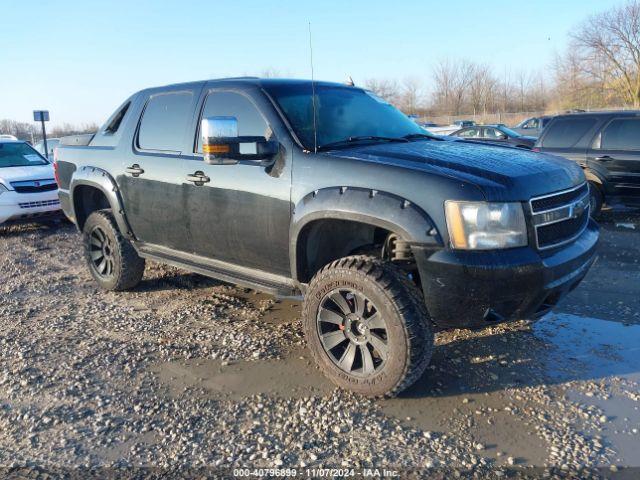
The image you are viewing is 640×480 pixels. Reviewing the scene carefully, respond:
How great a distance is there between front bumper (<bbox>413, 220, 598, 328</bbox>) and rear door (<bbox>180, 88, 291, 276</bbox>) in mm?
1066

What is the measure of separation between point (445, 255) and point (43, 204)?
7.66 metres

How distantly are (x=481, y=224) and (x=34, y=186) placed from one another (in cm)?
794

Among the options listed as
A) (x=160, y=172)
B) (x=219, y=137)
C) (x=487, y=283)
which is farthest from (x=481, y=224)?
(x=160, y=172)

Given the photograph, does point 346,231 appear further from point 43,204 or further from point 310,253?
point 43,204

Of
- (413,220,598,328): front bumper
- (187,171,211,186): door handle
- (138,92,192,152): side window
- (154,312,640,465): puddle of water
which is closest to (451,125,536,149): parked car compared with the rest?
(154,312,640,465): puddle of water

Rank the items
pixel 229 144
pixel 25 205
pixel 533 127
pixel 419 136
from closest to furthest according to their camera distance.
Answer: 1. pixel 229 144
2. pixel 419 136
3. pixel 25 205
4. pixel 533 127

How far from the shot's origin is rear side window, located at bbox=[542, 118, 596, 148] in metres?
8.53

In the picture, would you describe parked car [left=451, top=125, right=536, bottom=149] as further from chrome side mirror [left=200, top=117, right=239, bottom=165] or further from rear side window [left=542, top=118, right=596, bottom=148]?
chrome side mirror [left=200, top=117, right=239, bottom=165]

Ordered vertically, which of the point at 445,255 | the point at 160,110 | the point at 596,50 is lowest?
the point at 445,255

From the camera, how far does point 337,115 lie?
4059 mm

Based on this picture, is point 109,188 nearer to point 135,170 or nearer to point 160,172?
point 135,170

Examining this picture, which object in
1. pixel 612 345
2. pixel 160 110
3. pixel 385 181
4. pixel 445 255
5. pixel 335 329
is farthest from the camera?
pixel 160 110

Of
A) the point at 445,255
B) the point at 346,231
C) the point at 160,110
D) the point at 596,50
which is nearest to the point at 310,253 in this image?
the point at 346,231

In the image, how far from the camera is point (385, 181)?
122 inches
